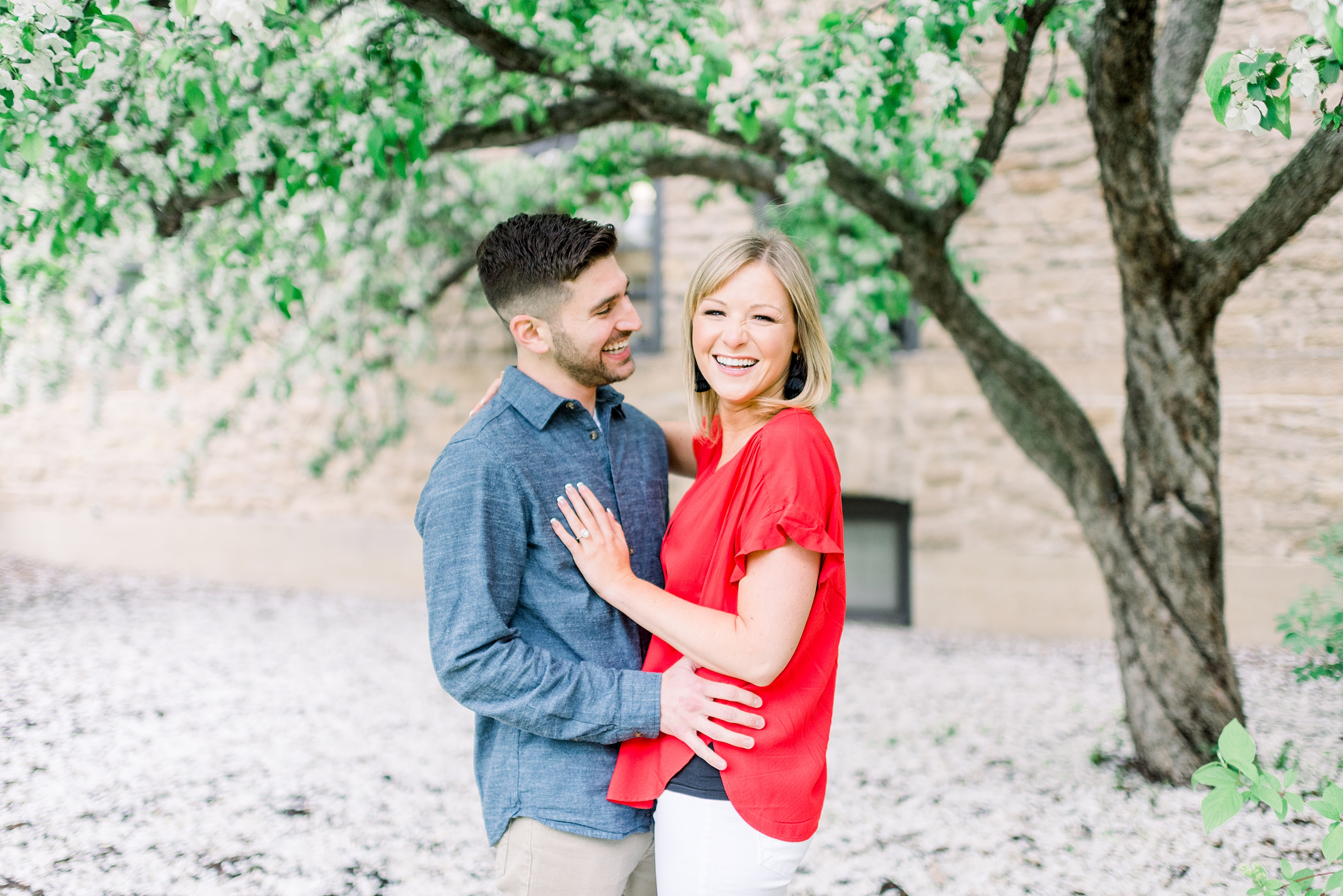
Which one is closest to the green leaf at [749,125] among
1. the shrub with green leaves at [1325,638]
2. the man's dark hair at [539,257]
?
the man's dark hair at [539,257]

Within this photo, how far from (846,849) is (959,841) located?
39cm

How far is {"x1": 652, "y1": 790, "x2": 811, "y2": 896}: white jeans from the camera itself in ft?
5.05

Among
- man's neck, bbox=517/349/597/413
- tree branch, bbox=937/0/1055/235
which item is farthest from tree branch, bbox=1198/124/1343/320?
man's neck, bbox=517/349/597/413

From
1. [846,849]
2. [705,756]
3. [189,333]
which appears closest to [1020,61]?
[705,756]

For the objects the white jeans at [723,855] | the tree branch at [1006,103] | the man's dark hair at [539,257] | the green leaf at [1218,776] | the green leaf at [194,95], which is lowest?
the white jeans at [723,855]

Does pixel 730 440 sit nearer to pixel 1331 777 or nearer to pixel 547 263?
pixel 547 263

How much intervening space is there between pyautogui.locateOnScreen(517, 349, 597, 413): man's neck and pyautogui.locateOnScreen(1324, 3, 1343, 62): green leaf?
1327 mm

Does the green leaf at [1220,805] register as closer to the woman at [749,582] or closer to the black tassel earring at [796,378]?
the woman at [749,582]

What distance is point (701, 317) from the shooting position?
68.4 inches

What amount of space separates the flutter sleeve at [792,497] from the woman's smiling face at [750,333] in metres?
0.10

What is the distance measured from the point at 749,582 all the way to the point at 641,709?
0.31 meters

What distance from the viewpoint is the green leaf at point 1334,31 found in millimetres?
1265

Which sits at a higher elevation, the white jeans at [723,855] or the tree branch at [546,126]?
the tree branch at [546,126]

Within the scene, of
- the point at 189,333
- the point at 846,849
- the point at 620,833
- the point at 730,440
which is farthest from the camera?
the point at 189,333
